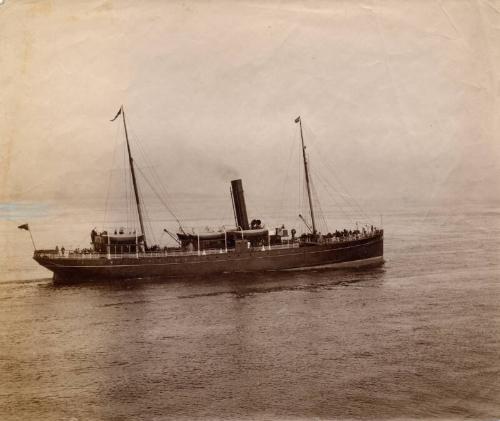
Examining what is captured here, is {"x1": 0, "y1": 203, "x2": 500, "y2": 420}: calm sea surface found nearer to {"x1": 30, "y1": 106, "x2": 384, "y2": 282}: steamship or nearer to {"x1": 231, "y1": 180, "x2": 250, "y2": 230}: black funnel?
{"x1": 30, "y1": 106, "x2": 384, "y2": 282}: steamship

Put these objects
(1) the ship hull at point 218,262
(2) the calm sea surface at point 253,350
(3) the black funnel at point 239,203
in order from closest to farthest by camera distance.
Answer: (2) the calm sea surface at point 253,350, (1) the ship hull at point 218,262, (3) the black funnel at point 239,203

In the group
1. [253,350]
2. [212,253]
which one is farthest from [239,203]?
[253,350]

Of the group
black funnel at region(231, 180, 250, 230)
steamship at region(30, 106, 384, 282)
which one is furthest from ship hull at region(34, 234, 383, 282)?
black funnel at region(231, 180, 250, 230)

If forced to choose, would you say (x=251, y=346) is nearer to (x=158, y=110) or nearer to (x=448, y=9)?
(x=158, y=110)

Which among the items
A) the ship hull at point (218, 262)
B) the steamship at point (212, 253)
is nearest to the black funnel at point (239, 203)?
the steamship at point (212, 253)

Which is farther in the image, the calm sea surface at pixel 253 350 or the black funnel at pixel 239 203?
the black funnel at pixel 239 203

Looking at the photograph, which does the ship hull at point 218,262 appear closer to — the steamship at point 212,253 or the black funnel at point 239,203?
the steamship at point 212,253

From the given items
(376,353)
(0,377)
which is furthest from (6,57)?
(376,353)
